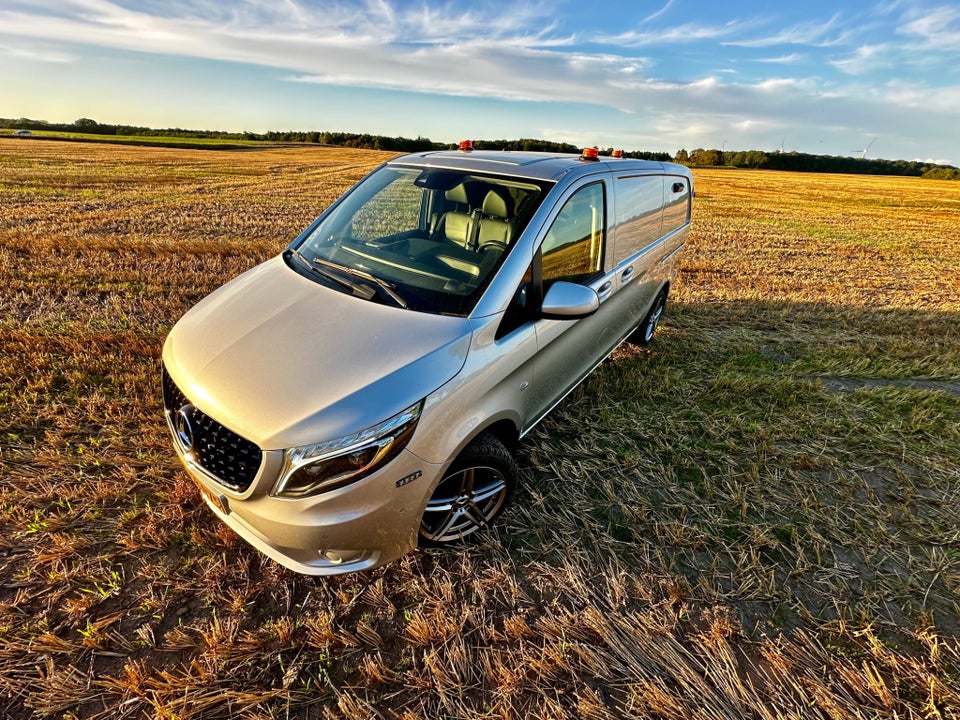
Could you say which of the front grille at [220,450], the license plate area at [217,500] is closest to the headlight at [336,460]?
the front grille at [220,450]

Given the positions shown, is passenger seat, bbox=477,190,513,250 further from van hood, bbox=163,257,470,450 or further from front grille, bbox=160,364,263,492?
front grille, bbox=160,364,263,492

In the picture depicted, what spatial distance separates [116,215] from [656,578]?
13.7 metres

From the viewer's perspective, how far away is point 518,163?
322 centimetres

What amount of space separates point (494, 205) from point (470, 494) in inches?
67.8

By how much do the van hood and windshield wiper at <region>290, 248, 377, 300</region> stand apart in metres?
0.06

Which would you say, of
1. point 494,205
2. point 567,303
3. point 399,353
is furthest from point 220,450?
point 494,205

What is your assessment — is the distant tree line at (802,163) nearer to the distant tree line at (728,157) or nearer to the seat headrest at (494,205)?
the distant tree line at (728,157)

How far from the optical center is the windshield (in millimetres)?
2625

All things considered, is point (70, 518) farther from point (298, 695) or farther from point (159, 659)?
point (298, 695)

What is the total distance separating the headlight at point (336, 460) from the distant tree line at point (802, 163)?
250 feet

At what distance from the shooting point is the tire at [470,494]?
2.43 metres

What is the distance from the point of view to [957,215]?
81.5ft

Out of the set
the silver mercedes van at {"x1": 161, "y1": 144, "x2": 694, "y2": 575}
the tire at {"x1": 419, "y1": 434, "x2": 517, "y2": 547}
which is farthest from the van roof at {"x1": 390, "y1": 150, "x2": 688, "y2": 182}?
the tire at {"x1": 419, "y1": 434, "x2": 517, "y2": 547}

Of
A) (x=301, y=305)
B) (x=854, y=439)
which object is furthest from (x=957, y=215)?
(x=301, y=305)
